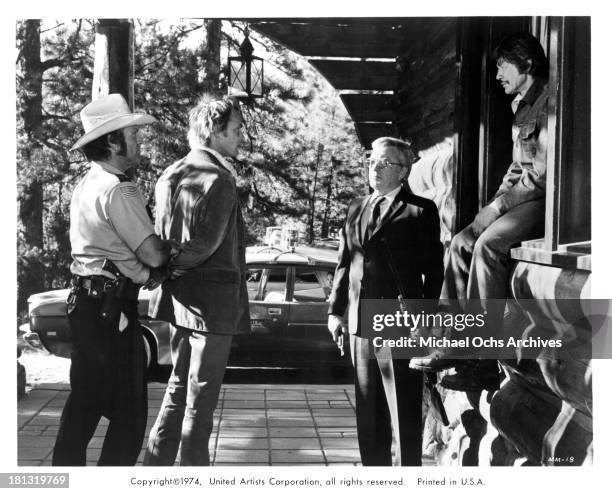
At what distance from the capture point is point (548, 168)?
271cm

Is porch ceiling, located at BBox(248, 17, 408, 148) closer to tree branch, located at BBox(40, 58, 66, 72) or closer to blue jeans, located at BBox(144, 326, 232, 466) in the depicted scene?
tree branch, located at BBox(40, 58, 66, 72)

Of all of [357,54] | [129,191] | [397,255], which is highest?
[357,54]

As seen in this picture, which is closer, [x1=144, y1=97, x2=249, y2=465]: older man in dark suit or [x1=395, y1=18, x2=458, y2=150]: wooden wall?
[x1=144, y1=97, x2=249, y2=465]: older man in dark suit

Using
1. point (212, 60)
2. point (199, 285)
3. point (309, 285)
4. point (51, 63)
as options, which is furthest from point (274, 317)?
point (51, 63)

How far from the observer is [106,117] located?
2.97 meters

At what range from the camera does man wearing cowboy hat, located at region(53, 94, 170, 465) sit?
9.15 ft

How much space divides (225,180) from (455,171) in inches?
37.7

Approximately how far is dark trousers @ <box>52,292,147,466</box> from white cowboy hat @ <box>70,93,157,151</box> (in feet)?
1.85

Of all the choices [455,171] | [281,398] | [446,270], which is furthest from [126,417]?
[455,171]

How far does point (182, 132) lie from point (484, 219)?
1.13 meters

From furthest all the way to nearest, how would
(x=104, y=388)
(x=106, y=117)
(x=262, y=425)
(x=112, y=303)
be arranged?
1. (x=262, y=425)
2. (x=106, y=117)
3. (x=104, y=388)
4. (x=112, y=303)

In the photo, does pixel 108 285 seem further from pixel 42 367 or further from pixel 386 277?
pixel 386 277

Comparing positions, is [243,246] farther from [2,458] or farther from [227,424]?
[2,458]

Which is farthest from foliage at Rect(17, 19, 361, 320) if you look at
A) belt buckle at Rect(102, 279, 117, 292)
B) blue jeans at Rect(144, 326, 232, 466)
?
blue jeans at Rect(144, 326, 232, 466)
